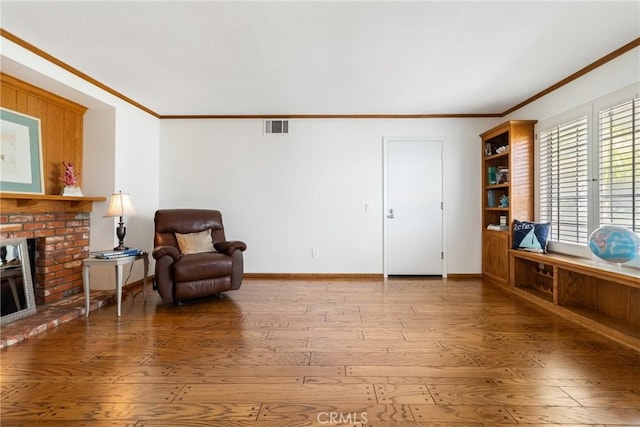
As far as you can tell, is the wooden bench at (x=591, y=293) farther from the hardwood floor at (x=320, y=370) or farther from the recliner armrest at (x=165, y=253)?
the recliner armrest at (x=165, y=253)

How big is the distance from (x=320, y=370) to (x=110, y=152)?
3484 millimetres

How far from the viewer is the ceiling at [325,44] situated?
217 centimetres

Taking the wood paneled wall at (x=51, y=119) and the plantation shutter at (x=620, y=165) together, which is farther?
the wood paneled wall at (x=51, y=119)

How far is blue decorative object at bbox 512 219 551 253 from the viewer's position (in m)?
3.61

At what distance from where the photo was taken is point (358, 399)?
1.75 metres

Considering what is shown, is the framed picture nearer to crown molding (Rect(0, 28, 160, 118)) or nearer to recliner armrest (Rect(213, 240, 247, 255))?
crown molding (Rect(0, 28, 160, 118))

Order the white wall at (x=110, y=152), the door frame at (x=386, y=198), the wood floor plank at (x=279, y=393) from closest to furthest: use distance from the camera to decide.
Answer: the wood floor plank at (x=279, y=393) < the white wall at (x=110, y=152) < the door frame at (x=386, y=198)

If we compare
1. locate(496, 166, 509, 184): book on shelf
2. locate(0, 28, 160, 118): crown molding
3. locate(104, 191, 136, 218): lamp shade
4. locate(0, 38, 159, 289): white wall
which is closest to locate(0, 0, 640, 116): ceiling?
locate(0, 28, 160, 118): crown molding

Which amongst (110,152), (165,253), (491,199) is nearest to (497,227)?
(491,199)

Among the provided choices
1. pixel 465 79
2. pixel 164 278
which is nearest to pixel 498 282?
pixel 465 79

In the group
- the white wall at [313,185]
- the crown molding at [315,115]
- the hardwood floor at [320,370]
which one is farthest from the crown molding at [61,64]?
the hardwood floor at [320,370]

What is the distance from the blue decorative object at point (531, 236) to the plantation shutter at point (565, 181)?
0.12m

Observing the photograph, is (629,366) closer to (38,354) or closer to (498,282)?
(498,282)

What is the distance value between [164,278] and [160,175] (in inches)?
81.3
